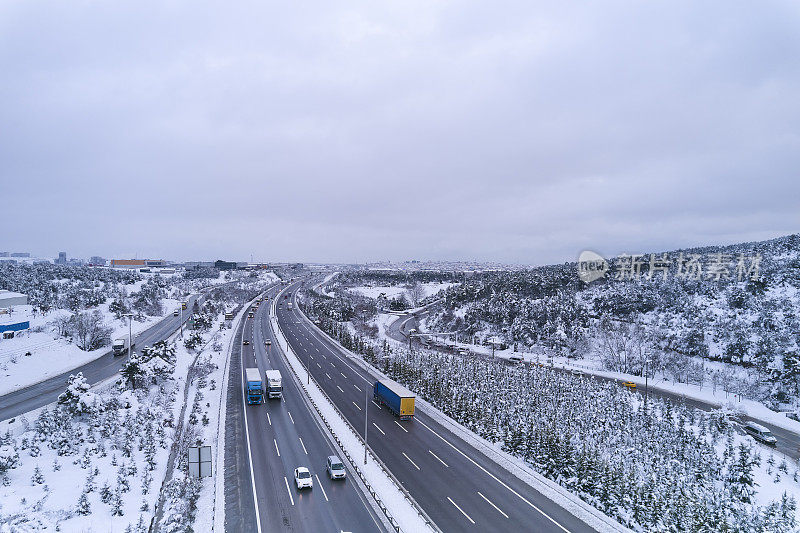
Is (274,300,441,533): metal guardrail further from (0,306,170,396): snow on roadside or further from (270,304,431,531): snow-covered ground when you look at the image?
(0,306,170,396): snow on roadside

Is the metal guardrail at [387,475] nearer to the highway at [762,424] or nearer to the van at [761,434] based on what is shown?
the highway at [762,424]

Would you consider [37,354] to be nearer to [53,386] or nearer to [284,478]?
[53,386]

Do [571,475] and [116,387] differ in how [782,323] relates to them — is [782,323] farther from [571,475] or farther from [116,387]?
[116,387]

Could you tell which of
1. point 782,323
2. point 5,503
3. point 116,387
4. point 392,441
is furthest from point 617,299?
point 5,503

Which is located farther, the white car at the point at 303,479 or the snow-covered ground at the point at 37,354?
the snow-covered ground at the point at 37,354

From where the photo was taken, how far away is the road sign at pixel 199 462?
73.1ft

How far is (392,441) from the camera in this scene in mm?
38125

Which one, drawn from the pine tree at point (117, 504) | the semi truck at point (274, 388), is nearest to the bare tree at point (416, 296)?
the semi truck at point (274, 388)

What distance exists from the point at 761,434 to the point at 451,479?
35784 mm

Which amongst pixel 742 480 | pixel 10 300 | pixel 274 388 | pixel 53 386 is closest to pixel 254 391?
pixel 274 388

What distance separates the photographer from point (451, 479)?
1219 inches

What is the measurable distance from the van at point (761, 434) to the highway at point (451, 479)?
3006 cm

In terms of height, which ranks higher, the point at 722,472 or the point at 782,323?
the point at 782,323

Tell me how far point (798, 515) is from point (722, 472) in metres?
5.54
